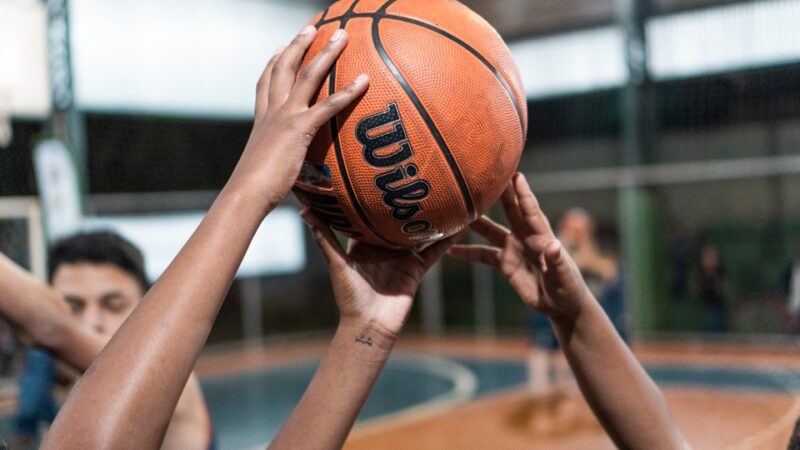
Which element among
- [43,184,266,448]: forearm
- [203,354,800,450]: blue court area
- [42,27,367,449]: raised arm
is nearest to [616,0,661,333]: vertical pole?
[203,354,800,450]: blue court area

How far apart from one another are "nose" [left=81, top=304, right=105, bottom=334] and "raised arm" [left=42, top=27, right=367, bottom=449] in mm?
1363

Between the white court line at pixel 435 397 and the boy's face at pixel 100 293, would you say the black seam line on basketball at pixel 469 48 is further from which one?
the white court line at pixel 435 397

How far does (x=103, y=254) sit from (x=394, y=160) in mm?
1369

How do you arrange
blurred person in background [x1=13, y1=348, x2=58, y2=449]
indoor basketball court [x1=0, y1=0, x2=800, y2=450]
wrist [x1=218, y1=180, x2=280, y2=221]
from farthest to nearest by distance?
blurred person in background [x1=13, y1=348, x2=58, y2=449]
indoor basketball court [x1=0, y1=0, x2=800, y2=450]
wrist [x1=218, y1=180, x2=280, y2=221]

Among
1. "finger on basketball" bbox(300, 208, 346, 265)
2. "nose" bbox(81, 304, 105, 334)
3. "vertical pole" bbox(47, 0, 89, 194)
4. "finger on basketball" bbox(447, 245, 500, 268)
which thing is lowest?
"nose" bbox(81, 304, 105, 334)

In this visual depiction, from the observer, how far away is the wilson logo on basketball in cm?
120

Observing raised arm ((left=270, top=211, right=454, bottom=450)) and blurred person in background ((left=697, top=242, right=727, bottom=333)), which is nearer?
raised arm ((left=270, top=211, right=454, bottom=450))

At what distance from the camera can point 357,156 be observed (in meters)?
1.21

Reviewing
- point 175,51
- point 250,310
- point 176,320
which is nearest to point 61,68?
point 175,51

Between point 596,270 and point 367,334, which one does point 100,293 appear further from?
point 596,270

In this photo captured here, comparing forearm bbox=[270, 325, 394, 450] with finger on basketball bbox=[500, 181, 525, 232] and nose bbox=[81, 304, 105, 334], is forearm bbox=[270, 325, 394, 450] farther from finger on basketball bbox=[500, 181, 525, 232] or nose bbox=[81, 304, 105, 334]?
nose bbox=[81, 304, 105, 334]

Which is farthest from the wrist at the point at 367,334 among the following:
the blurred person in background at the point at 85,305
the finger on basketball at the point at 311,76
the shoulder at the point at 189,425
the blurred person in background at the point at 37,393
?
the blurred person in background at the point at 37,393

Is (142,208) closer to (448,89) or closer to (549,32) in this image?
(549,32)

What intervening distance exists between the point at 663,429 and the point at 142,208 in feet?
27.9
